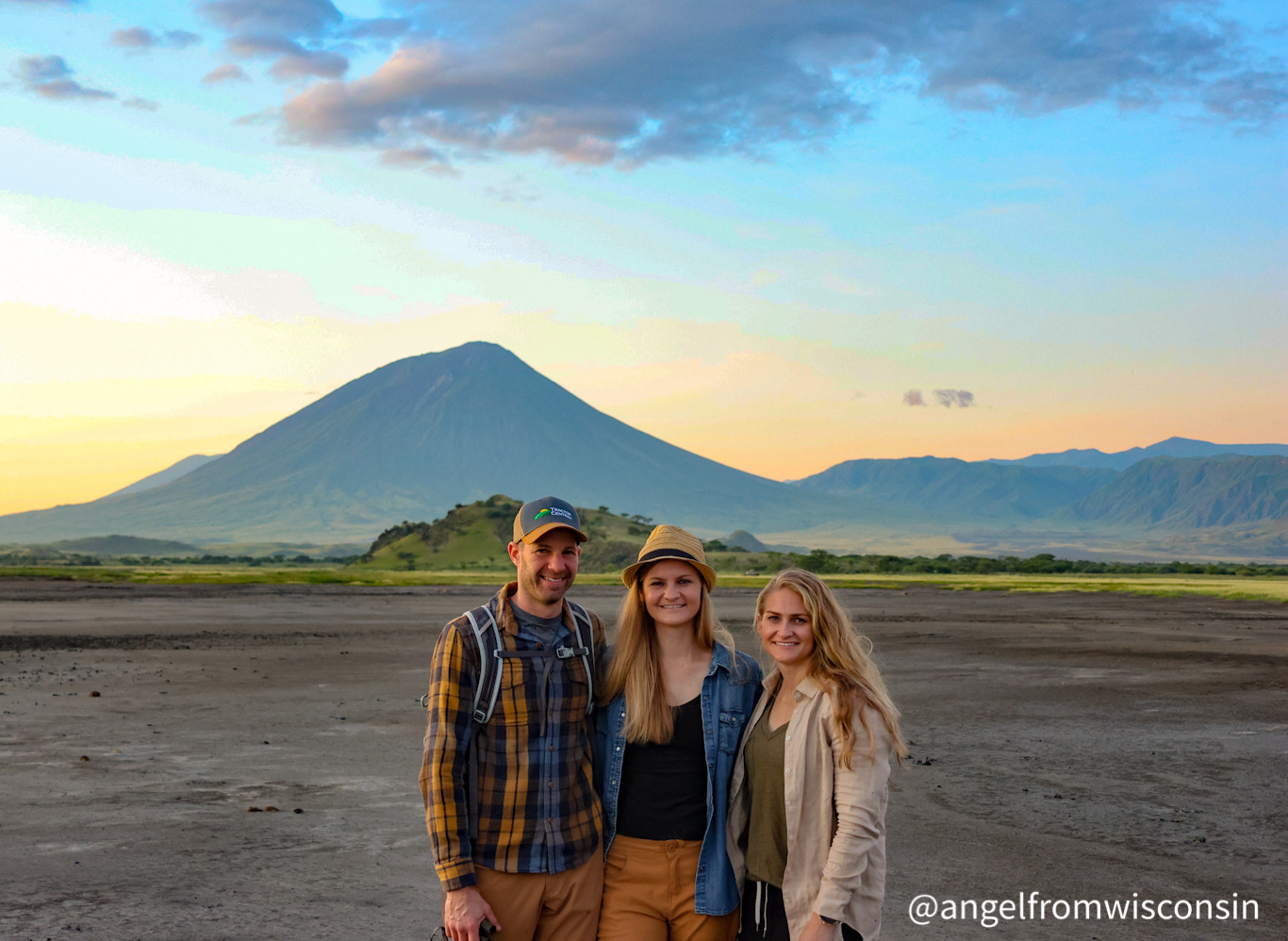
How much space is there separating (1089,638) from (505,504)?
92032 millimetres

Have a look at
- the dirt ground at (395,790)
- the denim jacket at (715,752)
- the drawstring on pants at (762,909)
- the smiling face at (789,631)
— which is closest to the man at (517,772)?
the denim jacket at (715,752)

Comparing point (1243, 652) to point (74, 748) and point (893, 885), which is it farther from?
point (74, 748)

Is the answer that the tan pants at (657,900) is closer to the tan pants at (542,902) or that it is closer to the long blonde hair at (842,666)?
the tan pants at (542,902)

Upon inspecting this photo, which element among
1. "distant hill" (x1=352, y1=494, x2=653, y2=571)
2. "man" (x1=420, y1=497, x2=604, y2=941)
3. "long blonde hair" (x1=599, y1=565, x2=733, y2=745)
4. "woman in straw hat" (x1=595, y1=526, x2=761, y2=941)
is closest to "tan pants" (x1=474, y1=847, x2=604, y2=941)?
"man" (x1=420, y1=497, x2=604, y2=941)

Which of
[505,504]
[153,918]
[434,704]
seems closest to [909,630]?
[153,918]

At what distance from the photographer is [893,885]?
25.4 ft

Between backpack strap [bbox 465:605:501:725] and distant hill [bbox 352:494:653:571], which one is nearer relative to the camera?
backpack strap [bbox 465:605:501:725]

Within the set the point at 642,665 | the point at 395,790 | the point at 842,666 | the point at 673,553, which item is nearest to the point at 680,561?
the point at 673,553

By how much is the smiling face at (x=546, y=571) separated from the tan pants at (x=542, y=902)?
0.98 m

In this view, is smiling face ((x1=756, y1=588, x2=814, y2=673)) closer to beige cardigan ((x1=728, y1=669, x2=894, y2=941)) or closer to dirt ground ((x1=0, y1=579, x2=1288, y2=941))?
beige cardigan ((x1=728, y1=669, x2=894, y2=941))

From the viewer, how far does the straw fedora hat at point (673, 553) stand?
4.51 m

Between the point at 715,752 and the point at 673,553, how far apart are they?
795 millimetres

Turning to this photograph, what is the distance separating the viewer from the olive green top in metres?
4.24

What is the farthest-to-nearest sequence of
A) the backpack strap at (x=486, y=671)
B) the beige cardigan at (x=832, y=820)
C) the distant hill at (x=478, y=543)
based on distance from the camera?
the distant hill at (x=478, y=543) < the backpack strap at (x=486, y=671) < the beige cardigan at (x=832, y=820)
